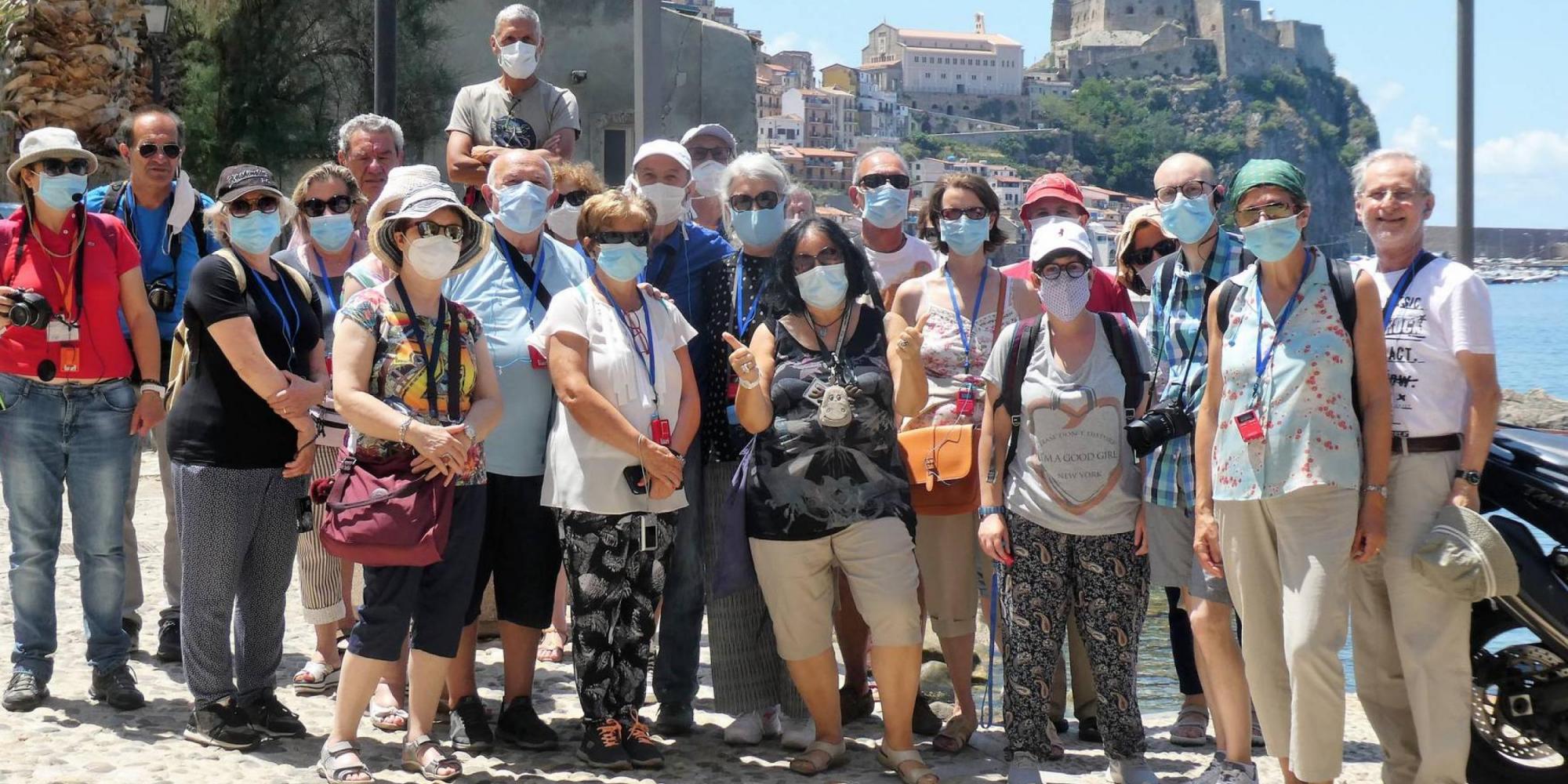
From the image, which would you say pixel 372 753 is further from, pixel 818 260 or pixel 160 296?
pixel 818 260

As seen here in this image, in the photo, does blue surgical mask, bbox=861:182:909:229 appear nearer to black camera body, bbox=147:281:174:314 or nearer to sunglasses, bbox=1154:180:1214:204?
sunglasses, bbox=1154:180:1214:204

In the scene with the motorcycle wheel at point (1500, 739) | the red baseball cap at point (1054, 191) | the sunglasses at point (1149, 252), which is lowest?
the motorcycle wheel at point (1500, 739)

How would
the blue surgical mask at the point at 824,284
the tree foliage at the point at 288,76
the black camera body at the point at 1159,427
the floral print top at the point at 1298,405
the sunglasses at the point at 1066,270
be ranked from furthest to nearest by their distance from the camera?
the tree foliage at the point at 288,76, the blue surgical mask at the point at 824,284, the sunglasses at the point at 1066,270, the black camera body at the point at 1159,427, the floral print top at the point at 1298,405

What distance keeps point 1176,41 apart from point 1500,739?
14775 cm

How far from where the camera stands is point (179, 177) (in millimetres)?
5949

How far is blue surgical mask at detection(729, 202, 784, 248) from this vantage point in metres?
5.41

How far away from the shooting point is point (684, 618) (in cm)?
545

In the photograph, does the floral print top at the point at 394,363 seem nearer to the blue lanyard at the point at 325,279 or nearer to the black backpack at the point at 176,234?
the blue lanyard at the point at 325,279

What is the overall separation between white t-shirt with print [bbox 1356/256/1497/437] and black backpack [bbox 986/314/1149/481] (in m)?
0.82

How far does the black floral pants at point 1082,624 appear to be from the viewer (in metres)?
4.79

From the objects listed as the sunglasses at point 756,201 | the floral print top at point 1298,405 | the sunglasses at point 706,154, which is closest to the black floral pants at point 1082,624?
the floral print top at point 1298,405

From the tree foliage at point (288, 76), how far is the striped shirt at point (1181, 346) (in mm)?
13961

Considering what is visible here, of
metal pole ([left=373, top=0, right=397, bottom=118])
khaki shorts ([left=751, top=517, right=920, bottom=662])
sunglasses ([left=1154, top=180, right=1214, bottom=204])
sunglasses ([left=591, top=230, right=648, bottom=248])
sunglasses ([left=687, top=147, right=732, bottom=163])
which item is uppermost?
metal pole ([left=373, top=0, right=397, bottom=118])

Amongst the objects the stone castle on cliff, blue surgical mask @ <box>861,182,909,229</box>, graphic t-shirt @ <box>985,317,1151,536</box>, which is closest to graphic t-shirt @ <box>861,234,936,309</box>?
blue surgical mask @ <box>861,182,909,229</box>
